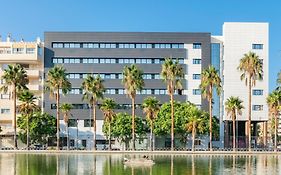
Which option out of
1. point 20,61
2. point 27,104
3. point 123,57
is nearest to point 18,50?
point 20,61

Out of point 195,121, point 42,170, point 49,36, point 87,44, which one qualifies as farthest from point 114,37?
point 42,170

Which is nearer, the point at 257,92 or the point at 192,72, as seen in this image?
the point at 257,92

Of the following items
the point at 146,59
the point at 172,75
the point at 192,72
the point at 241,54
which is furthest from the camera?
the point at 192,72

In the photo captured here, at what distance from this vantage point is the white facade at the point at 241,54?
135 metres

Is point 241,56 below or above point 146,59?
above

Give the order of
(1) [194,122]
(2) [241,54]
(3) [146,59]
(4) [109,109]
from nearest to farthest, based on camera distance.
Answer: (1) [194,122], (4) [109,109], (2) [241,54], (3) [146,59]

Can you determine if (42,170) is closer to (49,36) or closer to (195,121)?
(195,121)

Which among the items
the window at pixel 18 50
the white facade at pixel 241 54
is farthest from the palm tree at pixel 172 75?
the window at pixel 18 50

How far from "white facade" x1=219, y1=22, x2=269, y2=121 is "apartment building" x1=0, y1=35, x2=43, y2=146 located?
5135 cm

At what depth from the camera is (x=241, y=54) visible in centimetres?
13638

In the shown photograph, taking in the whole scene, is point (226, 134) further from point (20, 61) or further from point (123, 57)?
point (20, 61)

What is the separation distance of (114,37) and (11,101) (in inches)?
1302

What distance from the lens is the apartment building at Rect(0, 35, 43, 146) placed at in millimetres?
132625

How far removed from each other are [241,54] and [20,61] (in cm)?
6109
